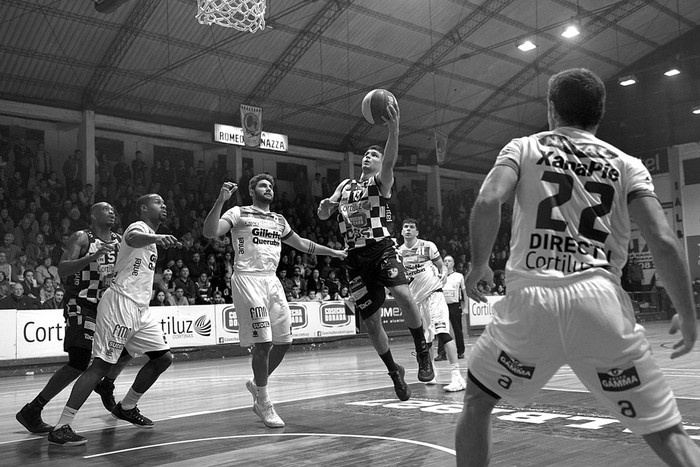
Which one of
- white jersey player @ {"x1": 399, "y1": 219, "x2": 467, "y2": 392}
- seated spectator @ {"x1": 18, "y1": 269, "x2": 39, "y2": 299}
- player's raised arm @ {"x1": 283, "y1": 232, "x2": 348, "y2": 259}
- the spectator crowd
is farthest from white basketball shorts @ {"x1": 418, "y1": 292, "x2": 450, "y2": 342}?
seated spectator @ {"x1": 18, "y1": 269, "x2": 39, "y2": 299}

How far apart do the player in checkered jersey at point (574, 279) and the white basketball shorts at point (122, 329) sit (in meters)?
A: 3.78

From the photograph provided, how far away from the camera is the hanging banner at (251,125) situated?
2042cm

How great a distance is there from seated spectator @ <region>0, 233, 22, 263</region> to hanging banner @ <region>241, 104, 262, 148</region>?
23.5 feet

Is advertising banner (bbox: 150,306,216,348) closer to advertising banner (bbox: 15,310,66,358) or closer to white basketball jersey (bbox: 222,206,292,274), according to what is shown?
advertising banner (bbox: 15,310,66,358)

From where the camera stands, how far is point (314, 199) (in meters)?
27.0

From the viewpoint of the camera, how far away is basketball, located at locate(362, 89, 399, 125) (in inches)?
224

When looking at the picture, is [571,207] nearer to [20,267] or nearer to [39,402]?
[39,402]

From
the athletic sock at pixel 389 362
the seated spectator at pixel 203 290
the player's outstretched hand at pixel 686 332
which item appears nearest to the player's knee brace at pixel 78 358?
the athletic sock at pixel 389 362

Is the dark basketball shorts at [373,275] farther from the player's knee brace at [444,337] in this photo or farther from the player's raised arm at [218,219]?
the player's knee brace at [444,337]

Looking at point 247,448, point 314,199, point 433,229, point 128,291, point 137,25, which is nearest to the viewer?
point 247,448

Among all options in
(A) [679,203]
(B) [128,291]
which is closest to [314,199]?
(A) [679,203]

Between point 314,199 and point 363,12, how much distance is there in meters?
7.49

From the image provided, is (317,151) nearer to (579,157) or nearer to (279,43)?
(279,43)

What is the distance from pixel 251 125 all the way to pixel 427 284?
40.4 feet
